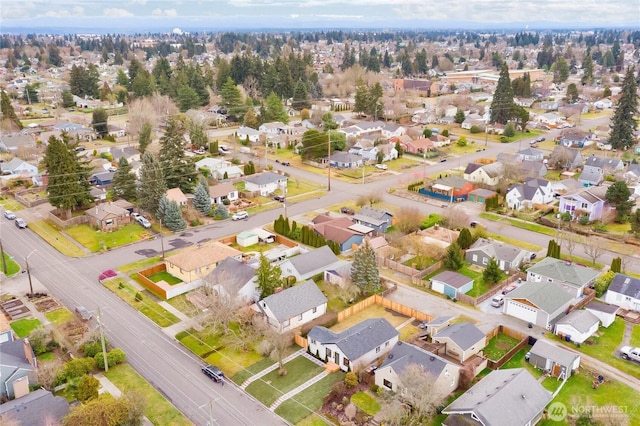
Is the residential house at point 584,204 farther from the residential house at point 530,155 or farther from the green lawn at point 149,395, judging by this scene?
the green lawn at point 149,395

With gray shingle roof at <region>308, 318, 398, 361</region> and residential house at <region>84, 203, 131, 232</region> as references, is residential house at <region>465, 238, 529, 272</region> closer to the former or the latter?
gray shingle roof at <region>308, 318, 398, 361</region>

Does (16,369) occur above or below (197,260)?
above

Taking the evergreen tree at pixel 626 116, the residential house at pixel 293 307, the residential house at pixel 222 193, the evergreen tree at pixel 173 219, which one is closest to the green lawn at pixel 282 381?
the residential house at pixel 293 307

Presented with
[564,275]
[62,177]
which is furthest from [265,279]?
[62,177]

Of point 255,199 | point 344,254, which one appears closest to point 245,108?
point 255,199

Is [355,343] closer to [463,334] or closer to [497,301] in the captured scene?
[463,334]

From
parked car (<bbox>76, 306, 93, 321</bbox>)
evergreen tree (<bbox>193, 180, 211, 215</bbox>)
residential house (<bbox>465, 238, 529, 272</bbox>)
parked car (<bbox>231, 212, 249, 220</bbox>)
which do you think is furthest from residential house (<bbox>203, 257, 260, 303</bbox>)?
residential house (<bbox>465, 238, 529, 272</bbox>)
